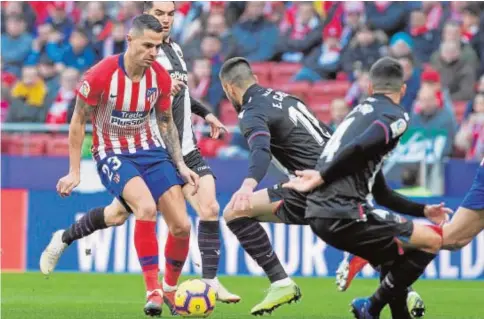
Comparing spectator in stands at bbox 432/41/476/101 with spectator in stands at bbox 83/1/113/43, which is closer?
A: spectator in stands at bbox 432/41/476/101

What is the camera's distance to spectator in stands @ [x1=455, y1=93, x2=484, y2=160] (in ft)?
49.0

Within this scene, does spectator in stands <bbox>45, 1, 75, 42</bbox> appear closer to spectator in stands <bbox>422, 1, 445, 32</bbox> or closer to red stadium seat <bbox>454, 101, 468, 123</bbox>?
spectator in stands <bbox>422, 1, 445, 32</bbox>

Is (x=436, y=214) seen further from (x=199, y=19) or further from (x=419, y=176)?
(x=199, y=19)

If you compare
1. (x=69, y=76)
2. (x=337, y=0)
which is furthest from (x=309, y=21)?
(x=69, y=76)

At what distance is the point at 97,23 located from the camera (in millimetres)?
19172

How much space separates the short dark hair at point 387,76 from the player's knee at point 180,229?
220 centimetres

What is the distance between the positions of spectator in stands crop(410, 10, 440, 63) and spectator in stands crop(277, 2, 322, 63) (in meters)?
1.49

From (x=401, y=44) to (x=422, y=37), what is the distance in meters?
0.89

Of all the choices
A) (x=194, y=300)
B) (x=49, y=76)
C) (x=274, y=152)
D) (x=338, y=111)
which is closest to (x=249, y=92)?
(x=274, y=152)

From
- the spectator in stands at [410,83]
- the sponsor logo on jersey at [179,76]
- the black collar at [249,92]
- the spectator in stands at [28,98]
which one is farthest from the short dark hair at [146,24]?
the spectator in stands at [28,98]

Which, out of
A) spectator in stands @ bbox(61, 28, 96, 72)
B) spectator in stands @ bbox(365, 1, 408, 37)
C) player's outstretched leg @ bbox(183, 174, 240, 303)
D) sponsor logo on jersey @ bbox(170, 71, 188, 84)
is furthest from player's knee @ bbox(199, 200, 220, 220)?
spectator in stands @ bbox(61, 28, 96, 72)

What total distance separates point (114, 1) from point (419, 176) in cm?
753

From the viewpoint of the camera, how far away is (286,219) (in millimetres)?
9406

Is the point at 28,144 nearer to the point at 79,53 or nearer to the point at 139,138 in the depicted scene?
the point at 79,53
